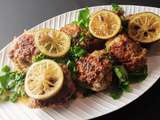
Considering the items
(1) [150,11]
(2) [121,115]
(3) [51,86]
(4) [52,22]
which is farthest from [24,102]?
(1) [150,11]

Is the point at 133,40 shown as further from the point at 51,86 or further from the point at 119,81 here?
the point at 51,86

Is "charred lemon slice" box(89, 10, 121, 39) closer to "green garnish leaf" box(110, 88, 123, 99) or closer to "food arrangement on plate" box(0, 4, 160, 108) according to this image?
"food arrangement on plate" box(0, 4, 160, 108)

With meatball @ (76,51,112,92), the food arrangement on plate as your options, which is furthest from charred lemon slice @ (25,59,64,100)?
meatball @ (76,51,112,92)

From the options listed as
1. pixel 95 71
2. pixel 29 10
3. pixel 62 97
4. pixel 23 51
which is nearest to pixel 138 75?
pixel 95 71

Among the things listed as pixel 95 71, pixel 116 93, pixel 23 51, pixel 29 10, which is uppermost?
pixel 29 10

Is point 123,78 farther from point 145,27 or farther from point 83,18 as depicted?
point 83,18
